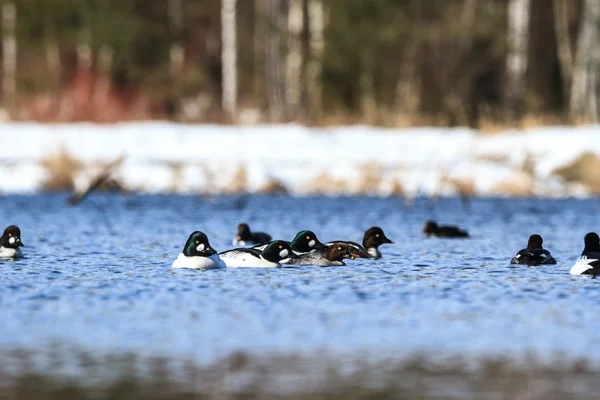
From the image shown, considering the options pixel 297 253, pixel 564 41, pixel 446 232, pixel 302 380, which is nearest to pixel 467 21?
pixel 564 41

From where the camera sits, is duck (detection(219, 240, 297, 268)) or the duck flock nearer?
the duck flock

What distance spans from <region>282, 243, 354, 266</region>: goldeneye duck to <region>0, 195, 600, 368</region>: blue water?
224 millimetres

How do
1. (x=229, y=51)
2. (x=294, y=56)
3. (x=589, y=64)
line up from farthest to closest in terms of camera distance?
(x=229, y=51) < (x=294, y=56) < (x=589, y=64)

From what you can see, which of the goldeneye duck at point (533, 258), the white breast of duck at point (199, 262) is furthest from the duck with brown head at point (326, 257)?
the goldeneye duck at point (533, 258)

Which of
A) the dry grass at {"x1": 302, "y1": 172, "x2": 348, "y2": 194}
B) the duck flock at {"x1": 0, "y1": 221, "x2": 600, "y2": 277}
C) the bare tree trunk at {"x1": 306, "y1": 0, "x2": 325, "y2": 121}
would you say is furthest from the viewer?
the bare tree trunk at {"x1": 306, "y1": 0, "x2": 325, "y2": 121}

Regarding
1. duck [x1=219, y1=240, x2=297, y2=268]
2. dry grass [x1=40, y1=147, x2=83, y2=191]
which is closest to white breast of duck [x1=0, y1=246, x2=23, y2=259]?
duck [x1=219, y1=240, x2=297, y2=268]

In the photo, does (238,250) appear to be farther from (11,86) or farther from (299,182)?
(11,86)

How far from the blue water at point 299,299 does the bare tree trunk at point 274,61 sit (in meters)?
17.3

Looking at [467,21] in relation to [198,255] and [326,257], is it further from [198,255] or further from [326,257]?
[198,255]

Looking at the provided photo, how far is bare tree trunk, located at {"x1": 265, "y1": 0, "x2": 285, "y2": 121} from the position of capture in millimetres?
38812

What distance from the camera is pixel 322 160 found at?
30.8 meters

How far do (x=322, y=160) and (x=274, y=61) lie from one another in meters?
9.32

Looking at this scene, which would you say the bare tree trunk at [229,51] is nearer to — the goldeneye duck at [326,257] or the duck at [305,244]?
the duck at [305,244]

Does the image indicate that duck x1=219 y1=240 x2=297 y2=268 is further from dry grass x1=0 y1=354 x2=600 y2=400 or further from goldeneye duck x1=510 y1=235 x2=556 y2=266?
dry grass x1=0 y1=354 x2=600 y2=400
